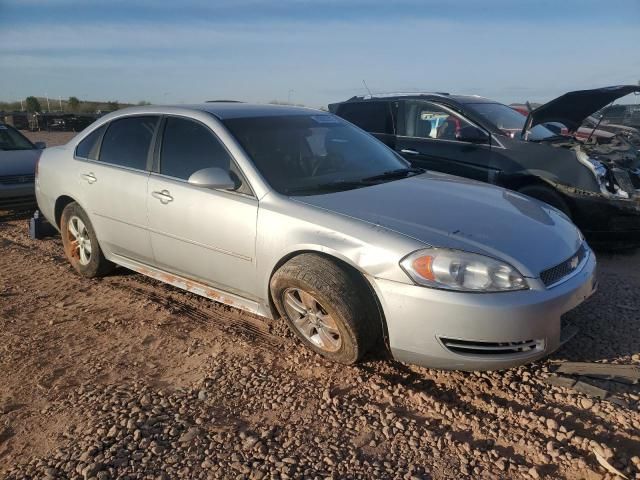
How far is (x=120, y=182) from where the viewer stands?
14.7ft

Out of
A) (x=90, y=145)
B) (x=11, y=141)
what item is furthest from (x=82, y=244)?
(x=11, y=141)

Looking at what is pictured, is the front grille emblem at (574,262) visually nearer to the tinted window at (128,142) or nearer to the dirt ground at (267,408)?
the dirt ground at (267,408)

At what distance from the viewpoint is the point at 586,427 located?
2740mm

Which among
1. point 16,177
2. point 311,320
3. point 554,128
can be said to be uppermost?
point 554,128

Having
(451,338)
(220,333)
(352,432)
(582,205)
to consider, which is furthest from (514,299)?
(582,205)

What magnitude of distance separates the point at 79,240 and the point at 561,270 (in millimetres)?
4167

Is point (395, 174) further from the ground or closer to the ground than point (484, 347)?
further from the ground

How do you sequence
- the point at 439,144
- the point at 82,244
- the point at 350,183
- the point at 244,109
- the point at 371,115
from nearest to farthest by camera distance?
the point at 350,183 → the point at 244,109 → the point at 82,244 → the point at 439,144 → the point at 371,115

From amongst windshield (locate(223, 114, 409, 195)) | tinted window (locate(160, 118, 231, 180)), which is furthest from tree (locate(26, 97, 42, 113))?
windshield (locate(223, 114, 409, 195))

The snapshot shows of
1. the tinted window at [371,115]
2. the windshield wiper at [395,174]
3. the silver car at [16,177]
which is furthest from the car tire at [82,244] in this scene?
the tinted window at [371,115]

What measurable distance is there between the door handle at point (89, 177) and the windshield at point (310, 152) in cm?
145

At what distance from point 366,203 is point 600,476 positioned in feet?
6.26

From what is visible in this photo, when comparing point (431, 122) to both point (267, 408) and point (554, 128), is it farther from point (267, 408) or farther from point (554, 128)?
point (267, 408)

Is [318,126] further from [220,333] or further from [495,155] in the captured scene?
[495,155]
